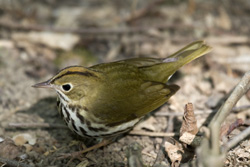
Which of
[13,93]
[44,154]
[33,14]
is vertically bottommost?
[44,154]

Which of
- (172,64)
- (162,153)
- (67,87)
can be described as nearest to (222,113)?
(162,153)

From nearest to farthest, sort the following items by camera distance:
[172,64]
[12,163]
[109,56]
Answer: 1. [12,163]
2. [172,64]
3. [109,56]

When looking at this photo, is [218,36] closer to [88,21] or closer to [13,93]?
[88,21]

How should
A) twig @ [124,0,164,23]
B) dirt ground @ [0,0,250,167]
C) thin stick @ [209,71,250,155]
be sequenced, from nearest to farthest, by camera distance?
thin stick @ [209,71,250,155] → dirt ground @ [0,0,250,167] → twig @ [124,0,164,23]

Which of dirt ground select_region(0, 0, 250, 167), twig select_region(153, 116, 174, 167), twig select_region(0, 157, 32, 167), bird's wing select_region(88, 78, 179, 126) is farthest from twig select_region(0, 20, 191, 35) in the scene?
twig select_region(0, 157, 32, 167)

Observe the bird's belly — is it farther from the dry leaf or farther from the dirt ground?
the dry leaf

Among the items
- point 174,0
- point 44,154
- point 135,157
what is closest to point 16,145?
point 44,154

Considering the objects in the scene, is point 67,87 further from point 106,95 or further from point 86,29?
point 86,29

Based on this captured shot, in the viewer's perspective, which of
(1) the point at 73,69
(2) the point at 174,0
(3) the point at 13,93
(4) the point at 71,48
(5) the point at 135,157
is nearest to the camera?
(5) the point at 135,157
